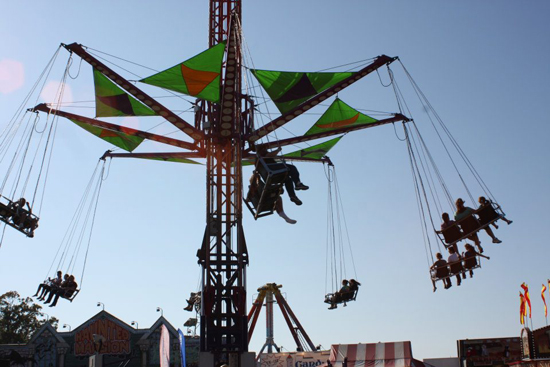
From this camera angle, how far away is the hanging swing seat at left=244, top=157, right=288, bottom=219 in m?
14.7

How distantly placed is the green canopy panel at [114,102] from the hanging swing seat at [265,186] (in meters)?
6.12

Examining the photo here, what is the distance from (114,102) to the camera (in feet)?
69.1

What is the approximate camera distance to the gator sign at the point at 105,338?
35188mm

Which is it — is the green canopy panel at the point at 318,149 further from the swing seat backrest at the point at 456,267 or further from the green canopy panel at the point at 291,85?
the swing seat backrest at the point at 456,267

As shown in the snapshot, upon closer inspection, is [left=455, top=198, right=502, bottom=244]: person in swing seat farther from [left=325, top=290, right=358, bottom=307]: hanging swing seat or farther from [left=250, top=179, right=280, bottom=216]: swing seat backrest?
[left=325, top=290, right=358, bottom=307]: hanging swing seat

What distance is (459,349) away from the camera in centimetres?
2762

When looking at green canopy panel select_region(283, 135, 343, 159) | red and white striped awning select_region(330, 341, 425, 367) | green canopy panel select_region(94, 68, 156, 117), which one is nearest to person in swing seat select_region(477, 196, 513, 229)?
red and white striped awning select_region(330, 341, 425, 367)

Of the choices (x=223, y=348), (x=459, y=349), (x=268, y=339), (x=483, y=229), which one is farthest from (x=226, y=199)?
(x=268, y=339)

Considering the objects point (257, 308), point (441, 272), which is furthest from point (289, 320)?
point (441, 272)

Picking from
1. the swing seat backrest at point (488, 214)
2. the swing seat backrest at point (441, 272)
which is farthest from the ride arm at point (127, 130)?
the swing seat backrest at point (488, 214)

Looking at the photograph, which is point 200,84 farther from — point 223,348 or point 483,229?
point 483,229

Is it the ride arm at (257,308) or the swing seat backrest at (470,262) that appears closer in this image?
the swing seat backrest at (470,262)

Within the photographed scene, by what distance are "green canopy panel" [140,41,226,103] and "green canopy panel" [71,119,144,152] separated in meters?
3.19

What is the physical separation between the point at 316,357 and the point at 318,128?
34.4ft
